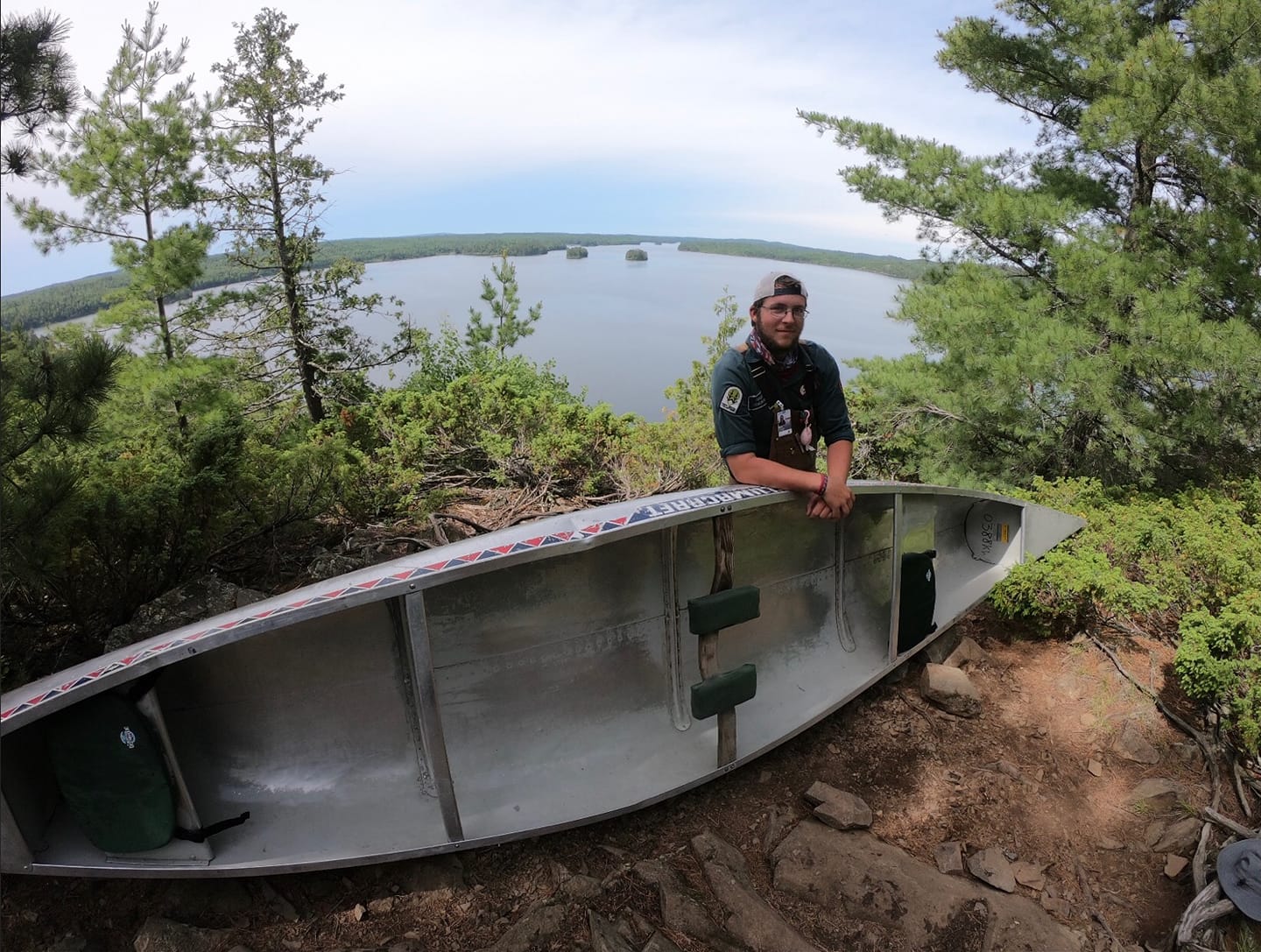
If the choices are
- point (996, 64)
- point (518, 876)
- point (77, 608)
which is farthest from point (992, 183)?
point (77, 608)

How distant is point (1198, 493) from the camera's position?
5723 millimetres

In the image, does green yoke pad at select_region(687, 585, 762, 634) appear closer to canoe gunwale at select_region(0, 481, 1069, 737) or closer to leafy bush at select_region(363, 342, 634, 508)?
canoe gunwale at select_region(0, 481, 1069, 737)

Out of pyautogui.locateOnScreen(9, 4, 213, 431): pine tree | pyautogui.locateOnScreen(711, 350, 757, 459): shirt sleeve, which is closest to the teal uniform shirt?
pyautogui.locateOnScreen(711, 350, 757, 459): shirt sleeve

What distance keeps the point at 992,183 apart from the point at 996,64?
4.17ft

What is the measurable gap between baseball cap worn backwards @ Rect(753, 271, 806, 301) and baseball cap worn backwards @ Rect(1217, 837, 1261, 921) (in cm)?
282

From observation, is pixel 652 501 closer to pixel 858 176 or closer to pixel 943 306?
pixel 943 306

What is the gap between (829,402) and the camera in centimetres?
363

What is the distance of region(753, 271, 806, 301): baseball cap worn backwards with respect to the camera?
3.28 m

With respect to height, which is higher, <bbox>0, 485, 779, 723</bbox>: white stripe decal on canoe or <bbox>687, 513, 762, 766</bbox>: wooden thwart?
<bbox>0, 485, 779, 723</bbox>: white stripe decal on canoe

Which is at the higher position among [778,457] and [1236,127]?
[1236,127]

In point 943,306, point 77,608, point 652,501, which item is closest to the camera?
point 652,501

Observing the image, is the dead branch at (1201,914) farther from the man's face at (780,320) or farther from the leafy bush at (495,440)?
the leafy bush at (495,440)

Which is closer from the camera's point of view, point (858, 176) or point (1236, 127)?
point (1236, 127)

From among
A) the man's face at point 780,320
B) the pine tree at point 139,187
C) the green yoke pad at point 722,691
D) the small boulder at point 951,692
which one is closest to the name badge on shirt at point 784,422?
the man's face at point 780,320
